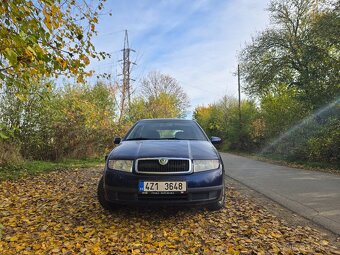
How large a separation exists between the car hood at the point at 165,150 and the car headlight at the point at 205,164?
0.20ft

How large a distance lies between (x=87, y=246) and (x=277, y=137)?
1624 centimetres

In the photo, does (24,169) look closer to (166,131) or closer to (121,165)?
(166,131)

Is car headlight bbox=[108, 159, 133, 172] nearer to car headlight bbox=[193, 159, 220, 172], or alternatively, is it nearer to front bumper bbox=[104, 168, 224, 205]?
front bumper bbox=[104, 168, 224, 205]

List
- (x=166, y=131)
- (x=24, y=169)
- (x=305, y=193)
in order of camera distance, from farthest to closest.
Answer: (x=24, y=169), (x=305, y=193), (x=166, y=131)

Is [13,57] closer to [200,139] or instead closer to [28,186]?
[200,139]

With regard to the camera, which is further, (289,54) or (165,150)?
(289,54)

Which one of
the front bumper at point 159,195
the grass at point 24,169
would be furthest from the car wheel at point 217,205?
the grass at point 24,169

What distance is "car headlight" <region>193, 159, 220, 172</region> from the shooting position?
4207mm

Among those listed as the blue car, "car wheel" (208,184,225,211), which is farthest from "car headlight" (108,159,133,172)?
"car wheel" (208,184,225,211)

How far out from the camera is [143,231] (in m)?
3.97

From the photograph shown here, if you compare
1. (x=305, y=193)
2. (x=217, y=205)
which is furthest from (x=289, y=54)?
(x=217, y=205)

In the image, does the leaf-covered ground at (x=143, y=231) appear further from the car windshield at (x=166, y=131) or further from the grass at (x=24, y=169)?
the grass at (x=24, y=169)

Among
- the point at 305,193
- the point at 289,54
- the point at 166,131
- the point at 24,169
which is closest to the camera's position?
the point at 166,131

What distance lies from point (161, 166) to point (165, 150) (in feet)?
1.10
